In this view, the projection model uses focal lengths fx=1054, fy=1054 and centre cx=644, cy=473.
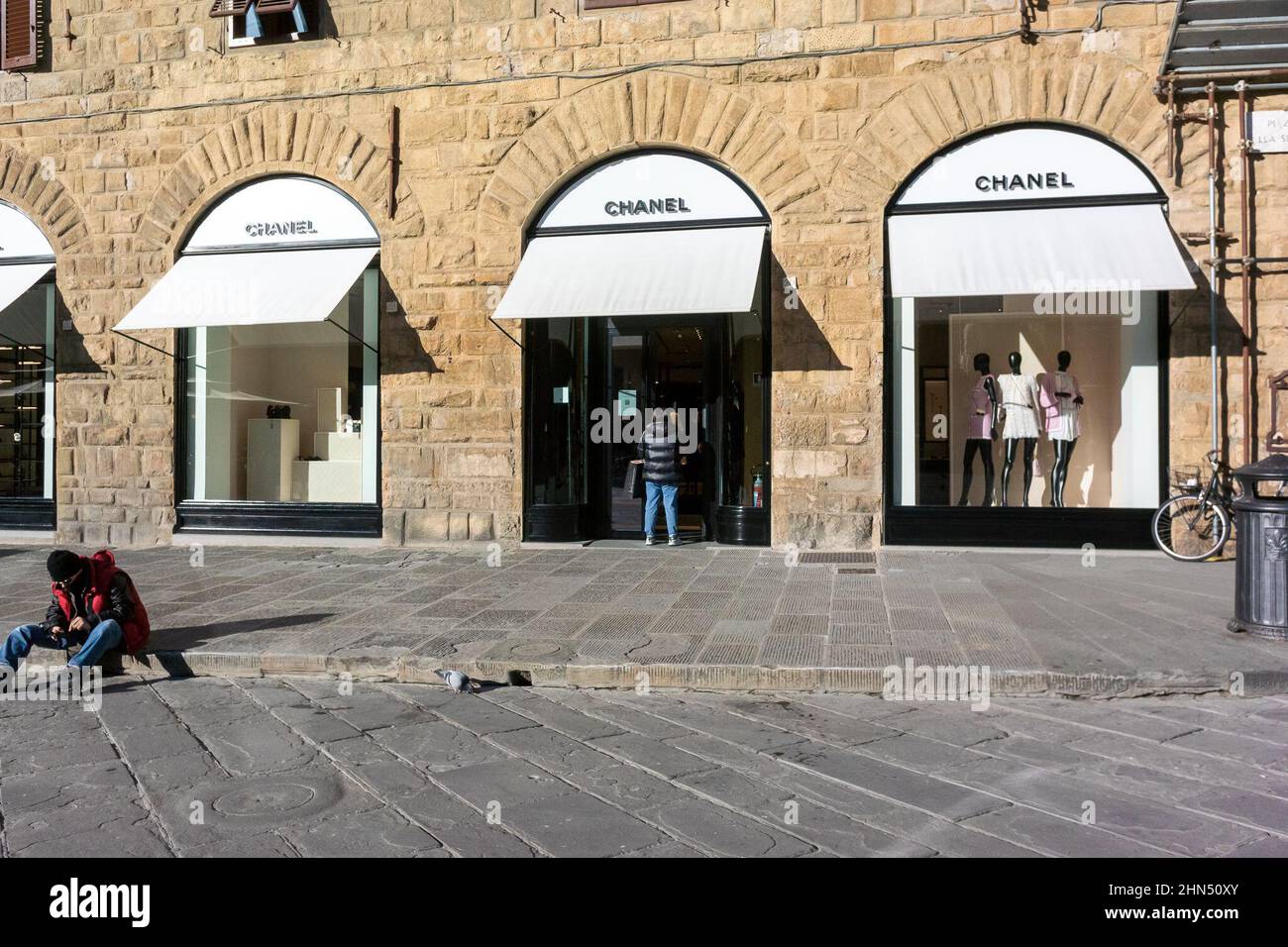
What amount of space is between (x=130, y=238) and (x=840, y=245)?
8755 mm

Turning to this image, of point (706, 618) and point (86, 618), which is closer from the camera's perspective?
point (86, 618)

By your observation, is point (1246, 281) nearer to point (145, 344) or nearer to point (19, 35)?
point (145, 344)

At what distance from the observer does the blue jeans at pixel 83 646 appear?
661 cm

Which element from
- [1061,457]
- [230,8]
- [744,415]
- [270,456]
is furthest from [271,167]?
[1061,457]

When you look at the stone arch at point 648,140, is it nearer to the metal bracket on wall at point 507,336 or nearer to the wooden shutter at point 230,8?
the metal bracket on wall at point 507,336

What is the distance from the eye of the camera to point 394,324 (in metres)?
12.4

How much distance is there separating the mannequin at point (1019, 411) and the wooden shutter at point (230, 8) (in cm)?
995

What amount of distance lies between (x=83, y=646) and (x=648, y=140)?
784cm

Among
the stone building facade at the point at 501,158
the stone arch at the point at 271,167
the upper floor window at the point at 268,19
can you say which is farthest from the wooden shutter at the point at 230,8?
the stone arch at the point at 271,167

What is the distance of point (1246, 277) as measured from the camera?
1048 cm

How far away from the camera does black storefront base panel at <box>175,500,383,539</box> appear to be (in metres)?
12.5

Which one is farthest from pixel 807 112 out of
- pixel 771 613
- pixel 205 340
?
pixel 205 340
